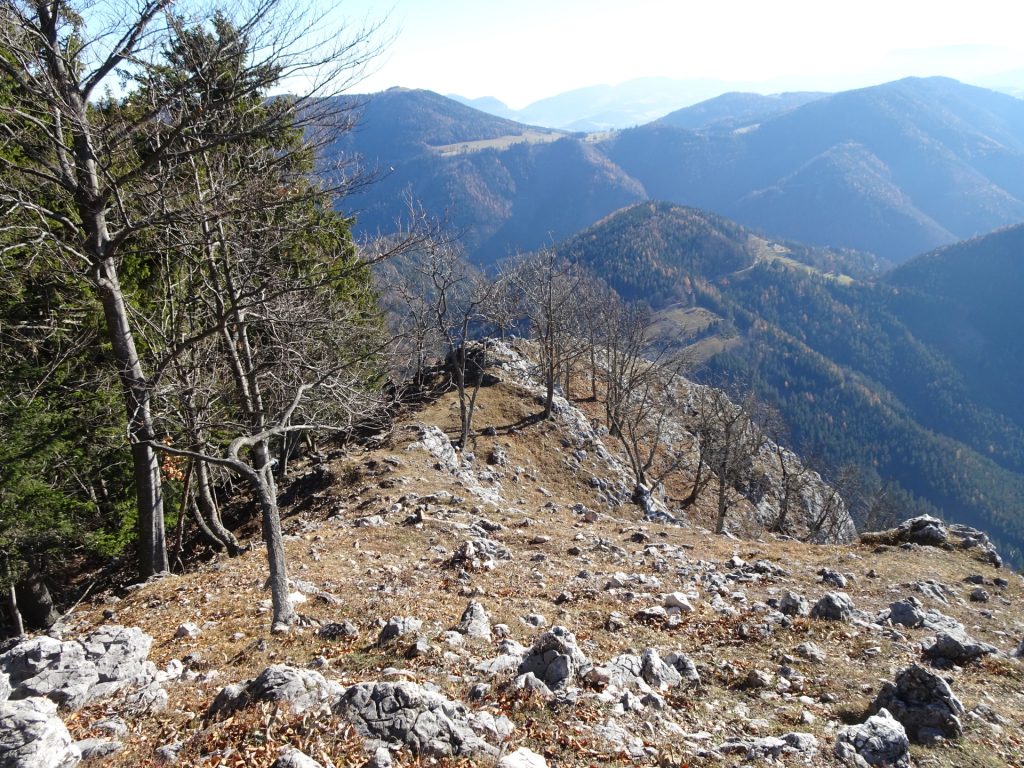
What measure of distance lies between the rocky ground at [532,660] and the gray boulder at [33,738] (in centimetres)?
1

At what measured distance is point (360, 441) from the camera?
89.8 feet

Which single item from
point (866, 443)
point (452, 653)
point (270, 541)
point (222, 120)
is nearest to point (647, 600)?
point (452, 653)

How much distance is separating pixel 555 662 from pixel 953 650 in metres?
6.06

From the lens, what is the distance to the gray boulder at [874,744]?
585cm

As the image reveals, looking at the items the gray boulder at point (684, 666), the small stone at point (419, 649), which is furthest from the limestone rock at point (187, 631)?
the gray boulder at point (684, 666)

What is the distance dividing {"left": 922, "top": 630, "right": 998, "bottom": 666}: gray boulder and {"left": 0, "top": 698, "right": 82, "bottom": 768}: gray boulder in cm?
1027

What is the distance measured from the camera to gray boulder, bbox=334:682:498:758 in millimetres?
5238

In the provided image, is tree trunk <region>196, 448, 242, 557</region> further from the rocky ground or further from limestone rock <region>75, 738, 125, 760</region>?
limestone rock <region>75, 738, 125, 760</region>

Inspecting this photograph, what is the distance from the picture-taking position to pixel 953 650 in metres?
8.45

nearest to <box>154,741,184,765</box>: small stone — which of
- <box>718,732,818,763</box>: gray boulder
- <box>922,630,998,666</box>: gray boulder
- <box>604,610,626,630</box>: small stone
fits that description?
<box>718,732,818,763</box>: gray boulder

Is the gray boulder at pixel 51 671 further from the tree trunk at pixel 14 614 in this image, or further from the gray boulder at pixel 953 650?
the tree trunk at pixel 14 614

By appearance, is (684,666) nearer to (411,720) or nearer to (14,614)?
(411,720)

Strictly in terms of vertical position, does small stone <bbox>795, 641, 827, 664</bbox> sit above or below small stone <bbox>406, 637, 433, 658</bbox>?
below

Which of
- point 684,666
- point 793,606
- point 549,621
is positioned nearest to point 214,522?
point 549,621
